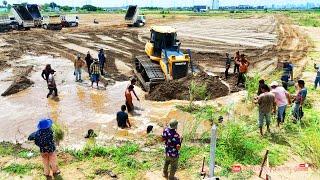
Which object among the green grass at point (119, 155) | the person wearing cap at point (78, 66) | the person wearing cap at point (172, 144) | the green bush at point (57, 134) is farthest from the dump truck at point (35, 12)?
the person wearing cap at point (172, 144)

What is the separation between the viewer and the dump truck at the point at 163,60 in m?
17.8

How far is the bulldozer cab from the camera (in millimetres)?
19219

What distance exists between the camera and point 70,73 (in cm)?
2284

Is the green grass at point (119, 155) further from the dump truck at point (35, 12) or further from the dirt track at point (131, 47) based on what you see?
the dump truck at point (35, 12)

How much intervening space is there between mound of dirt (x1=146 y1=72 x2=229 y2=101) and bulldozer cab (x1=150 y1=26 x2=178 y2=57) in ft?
8.41

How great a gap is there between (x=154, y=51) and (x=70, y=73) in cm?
579

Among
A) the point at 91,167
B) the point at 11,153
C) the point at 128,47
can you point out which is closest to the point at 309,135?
the point at 91,167

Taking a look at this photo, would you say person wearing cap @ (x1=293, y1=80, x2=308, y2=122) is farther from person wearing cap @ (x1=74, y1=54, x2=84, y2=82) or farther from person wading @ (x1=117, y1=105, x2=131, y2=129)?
person wearing cap @ (x1=74, y1=54, x2=84, y2=82)

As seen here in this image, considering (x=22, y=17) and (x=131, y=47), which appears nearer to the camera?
(x=131, y=47)

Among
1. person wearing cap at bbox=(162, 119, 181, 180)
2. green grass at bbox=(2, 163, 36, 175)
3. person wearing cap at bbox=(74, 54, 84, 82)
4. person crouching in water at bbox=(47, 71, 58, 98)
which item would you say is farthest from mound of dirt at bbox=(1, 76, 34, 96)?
person wearing cap at bbox=(162, 119, 181, 180)

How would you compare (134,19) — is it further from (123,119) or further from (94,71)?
(123,119)

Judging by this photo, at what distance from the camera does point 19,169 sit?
9.45 m

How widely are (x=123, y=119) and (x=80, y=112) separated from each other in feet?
9.78

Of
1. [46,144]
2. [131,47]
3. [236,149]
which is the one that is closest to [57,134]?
[46,144]
